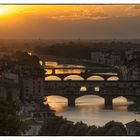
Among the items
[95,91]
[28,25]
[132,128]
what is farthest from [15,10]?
[132,128]

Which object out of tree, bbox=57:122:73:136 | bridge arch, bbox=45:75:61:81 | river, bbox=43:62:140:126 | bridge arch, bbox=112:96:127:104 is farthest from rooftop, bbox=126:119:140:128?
bridge arch, bbox=45:75:61:81

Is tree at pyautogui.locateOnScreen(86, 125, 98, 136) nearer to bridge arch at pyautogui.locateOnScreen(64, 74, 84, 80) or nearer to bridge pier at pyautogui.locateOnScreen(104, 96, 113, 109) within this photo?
bridge pier at pyautogui.locateOnScreen(104, 96, 113, 109)

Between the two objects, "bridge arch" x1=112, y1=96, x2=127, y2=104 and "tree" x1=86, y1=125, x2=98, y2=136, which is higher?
"bridge arch" x1=112, y1=96, x2=127, y2=104

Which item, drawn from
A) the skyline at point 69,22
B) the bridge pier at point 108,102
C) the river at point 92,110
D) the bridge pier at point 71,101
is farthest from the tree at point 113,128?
the skyline at point 69,22

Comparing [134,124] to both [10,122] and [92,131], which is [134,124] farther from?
[10,122]

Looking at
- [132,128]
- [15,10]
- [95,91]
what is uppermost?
[15,10]

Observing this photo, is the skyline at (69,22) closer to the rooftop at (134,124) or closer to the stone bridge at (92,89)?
the stone bridge at (92,89)

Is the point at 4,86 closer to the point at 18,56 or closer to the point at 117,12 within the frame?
the point at 18,56

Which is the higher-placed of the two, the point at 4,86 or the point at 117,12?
the point at 117,12
